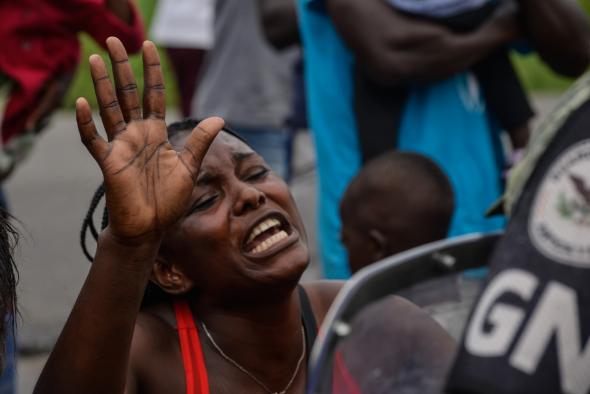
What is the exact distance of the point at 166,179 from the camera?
210cm

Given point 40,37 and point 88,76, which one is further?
point 88,76

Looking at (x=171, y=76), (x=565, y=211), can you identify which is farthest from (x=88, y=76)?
(x=565, y=211)

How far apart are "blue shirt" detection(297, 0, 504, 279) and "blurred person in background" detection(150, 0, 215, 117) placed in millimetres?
2651

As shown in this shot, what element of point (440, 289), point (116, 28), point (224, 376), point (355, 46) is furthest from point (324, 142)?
point (440, 289)

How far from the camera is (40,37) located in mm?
4031

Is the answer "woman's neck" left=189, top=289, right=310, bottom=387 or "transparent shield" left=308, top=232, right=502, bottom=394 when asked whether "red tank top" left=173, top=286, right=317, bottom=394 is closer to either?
"woman's neck" left=189, top=289, right=310, bottom=387

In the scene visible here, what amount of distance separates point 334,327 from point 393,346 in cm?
13

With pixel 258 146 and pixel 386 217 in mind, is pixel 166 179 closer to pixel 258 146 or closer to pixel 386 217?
pixel 386 217

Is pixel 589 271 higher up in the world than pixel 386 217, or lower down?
higher up

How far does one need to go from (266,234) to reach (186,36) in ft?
13.9

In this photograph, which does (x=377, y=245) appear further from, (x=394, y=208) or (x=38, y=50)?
(x=38, y=50)

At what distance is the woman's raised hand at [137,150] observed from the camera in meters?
2.05

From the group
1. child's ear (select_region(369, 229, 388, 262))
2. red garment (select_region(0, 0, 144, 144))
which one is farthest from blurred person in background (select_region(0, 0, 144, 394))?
child's ear (select_region(369, 229, 388, 262))

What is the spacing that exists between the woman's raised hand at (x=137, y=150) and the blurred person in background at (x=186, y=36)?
440 centimetres
